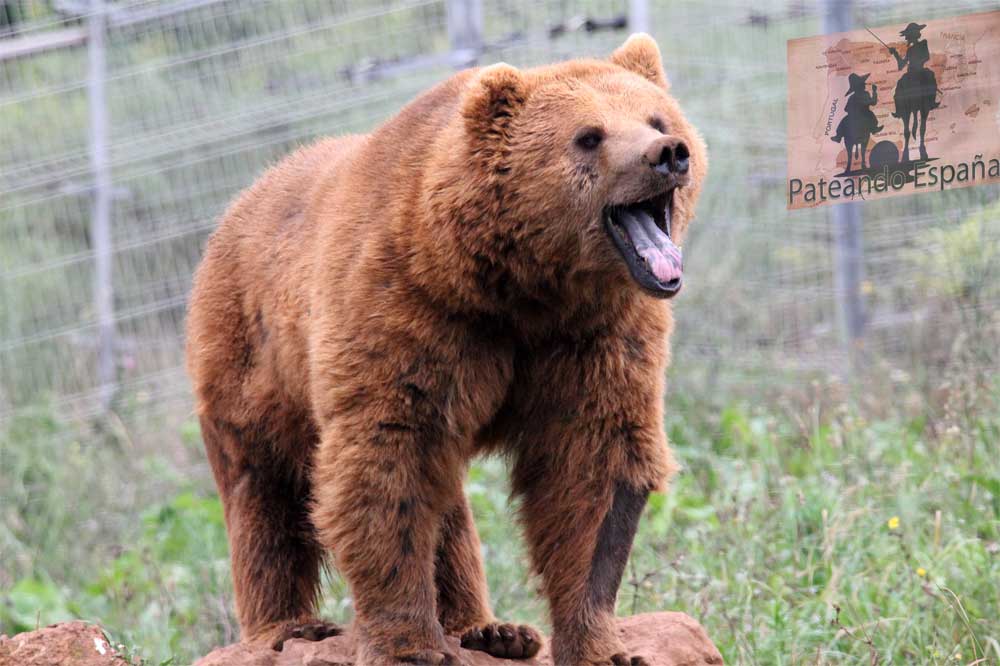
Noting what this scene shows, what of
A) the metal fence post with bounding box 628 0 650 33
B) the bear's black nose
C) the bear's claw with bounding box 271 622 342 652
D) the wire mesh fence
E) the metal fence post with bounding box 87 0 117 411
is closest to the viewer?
the bear's black nose

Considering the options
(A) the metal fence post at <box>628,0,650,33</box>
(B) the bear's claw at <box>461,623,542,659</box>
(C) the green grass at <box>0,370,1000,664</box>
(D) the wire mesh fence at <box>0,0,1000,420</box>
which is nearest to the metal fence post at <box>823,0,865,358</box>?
(C) the green grass at <box>0,370,1000,664</box>

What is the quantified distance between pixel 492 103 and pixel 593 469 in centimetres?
109

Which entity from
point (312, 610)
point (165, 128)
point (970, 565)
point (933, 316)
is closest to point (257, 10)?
point (165, 128)

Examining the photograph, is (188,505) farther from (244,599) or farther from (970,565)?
(970,565)

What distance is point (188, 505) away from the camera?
25.0ft

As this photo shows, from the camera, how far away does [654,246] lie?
3820 mm

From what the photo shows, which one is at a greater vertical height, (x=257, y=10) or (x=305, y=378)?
(x=257, y=10)

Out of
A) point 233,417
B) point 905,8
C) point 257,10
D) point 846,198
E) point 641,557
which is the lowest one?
point 641,557

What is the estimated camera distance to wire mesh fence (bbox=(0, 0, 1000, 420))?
29.2 ft

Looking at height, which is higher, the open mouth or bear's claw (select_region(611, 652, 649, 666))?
the open mouth

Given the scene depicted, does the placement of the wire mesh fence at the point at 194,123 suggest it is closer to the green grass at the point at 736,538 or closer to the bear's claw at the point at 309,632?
the green grass at the point at 736,538

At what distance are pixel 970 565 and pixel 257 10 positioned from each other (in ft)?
19.4

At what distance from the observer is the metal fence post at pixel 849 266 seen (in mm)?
7637

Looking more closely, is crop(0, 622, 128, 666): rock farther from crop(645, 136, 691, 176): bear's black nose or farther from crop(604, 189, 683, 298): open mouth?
crop(645, 136, 691, 176): bear's black nose
